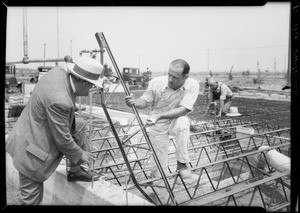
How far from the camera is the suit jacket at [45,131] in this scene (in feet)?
9.57

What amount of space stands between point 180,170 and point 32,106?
2141mm

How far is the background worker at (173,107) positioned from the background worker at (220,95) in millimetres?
4961

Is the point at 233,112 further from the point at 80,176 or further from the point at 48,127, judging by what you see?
the point at 48,127

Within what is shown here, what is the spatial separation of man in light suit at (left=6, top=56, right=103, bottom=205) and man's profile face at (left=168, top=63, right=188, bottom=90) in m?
1.15

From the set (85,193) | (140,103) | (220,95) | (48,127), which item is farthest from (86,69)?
(220,95)

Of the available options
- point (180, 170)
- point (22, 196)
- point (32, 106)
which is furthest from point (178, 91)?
point (22, 196)

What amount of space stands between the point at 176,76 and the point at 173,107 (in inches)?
20.7

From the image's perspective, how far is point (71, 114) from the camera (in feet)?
10.1

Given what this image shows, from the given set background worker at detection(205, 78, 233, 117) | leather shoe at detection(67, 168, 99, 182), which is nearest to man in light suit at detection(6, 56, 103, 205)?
leather shoe at detection(67, 168, 99, 182)

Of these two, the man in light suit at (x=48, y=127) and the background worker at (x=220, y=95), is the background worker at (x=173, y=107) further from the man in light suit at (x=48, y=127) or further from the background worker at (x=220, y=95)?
the background worker at (x=220, y=95)

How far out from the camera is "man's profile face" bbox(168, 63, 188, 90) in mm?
3920

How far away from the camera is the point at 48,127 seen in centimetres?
310

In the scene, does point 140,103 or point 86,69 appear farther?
point 140,103
